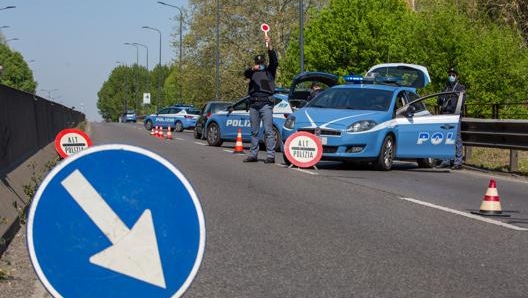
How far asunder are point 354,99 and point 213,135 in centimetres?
913

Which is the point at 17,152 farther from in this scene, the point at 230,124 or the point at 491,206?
the point at 230,124

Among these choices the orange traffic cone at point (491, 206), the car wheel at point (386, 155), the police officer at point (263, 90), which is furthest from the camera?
the police officer at point (263, 90)

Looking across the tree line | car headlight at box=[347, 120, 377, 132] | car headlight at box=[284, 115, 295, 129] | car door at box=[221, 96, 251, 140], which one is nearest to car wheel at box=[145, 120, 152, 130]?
the tree line

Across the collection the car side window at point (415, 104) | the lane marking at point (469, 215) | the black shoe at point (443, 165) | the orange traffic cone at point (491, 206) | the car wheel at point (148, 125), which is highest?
the car side window at point (415, 104)

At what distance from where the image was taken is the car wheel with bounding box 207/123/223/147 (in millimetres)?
24938

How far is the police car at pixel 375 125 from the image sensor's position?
50.4 ft

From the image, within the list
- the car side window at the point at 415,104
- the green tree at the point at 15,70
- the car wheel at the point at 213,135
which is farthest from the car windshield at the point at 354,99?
the green tree at the point at 15,70

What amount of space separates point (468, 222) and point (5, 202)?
467cm

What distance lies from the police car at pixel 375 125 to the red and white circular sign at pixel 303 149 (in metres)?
0.45

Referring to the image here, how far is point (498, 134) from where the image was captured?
1698 centimetres

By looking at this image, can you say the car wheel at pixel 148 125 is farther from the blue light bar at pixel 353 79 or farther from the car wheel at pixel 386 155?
the car wheel at pixel 386 155

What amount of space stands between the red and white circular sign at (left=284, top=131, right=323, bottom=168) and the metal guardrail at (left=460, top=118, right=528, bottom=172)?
3.89 metres

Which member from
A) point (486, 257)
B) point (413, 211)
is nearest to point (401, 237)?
point (486, 257)

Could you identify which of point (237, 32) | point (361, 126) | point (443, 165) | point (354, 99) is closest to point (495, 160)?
point (443, 165)
